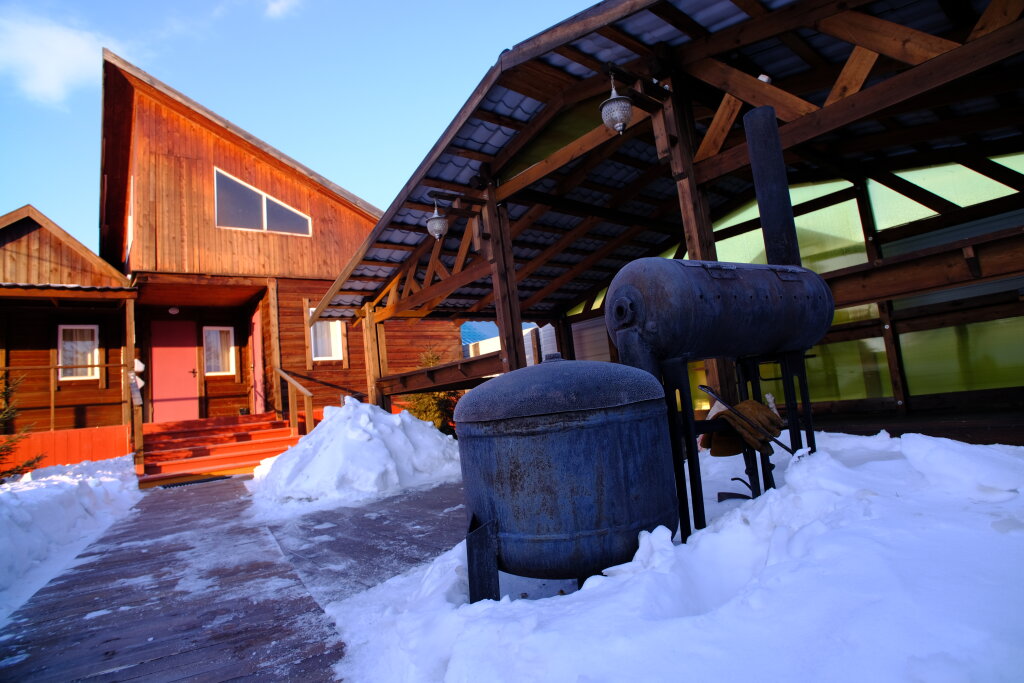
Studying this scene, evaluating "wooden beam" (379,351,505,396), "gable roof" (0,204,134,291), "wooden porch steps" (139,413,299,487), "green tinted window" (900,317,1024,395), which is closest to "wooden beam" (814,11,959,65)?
"wooden beam" (379,351,505,396)

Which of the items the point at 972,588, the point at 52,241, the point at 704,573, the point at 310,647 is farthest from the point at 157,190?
the point at 972,588

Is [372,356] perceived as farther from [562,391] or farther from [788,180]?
[562,391]

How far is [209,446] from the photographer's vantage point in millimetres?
12000

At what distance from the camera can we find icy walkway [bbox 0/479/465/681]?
290 centimetres

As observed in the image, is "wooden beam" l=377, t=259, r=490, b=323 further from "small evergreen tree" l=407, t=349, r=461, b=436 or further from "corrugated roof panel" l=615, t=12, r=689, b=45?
"corrugated roof panel" l=615, t=12, r=689, b=45

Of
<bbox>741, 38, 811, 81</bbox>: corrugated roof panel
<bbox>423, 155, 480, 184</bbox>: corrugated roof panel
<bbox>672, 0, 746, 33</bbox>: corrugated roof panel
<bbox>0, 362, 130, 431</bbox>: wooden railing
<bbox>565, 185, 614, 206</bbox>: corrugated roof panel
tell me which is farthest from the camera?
<bbox>0, 362, 130, 431</bbox>: wooden railing

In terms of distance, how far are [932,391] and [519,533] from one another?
9091mm

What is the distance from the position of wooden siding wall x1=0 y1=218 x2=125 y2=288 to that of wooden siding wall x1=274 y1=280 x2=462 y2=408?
393 centimetres

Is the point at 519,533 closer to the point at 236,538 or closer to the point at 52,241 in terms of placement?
the point at 236,538

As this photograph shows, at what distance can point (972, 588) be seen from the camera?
1719mm

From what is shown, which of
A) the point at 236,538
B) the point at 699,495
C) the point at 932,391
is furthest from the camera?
the point at 932,391

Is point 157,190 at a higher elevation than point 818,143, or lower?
higher

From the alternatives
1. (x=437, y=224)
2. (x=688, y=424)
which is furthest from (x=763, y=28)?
(x=437, y=224)

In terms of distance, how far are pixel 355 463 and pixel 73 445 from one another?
286 inches
